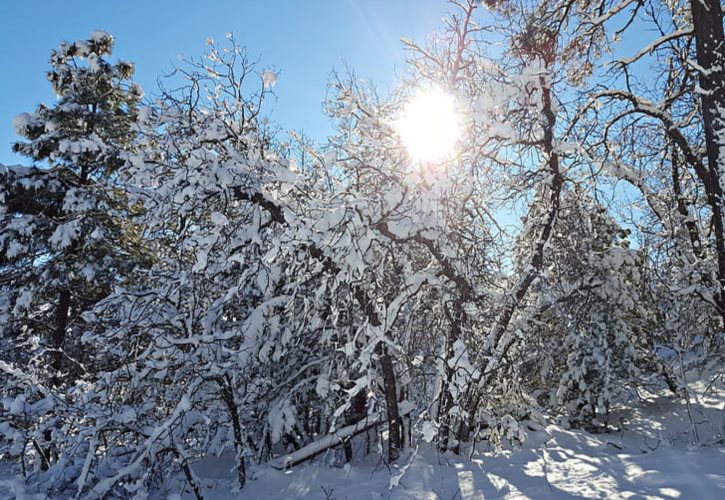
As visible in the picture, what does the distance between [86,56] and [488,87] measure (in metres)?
12.9

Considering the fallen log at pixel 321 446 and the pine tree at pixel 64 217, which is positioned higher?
the pine tree at pixel 64 217

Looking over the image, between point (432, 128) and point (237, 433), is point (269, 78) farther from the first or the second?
point (237, 433)

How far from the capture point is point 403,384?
639cm

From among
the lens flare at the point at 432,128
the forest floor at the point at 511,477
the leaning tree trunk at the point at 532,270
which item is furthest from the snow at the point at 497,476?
the lens flare at the point at 432,128

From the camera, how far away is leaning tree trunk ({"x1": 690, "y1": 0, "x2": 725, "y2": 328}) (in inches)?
215

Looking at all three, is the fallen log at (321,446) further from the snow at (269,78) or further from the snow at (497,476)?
the snow at (269,78)

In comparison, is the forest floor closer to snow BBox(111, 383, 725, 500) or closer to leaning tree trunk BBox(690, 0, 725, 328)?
snow BBox(111, 383, 725, 500)

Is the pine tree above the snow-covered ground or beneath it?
above

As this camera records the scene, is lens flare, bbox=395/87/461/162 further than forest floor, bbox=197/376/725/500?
Yes

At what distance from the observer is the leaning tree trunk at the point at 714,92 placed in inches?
215

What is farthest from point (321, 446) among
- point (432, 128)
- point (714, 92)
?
point (714, 92)

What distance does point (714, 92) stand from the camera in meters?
5.59

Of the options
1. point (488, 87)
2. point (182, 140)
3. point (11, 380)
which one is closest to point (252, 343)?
point (182, 140)

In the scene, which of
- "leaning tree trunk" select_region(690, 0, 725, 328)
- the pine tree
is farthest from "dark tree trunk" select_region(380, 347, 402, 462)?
the pine tree
